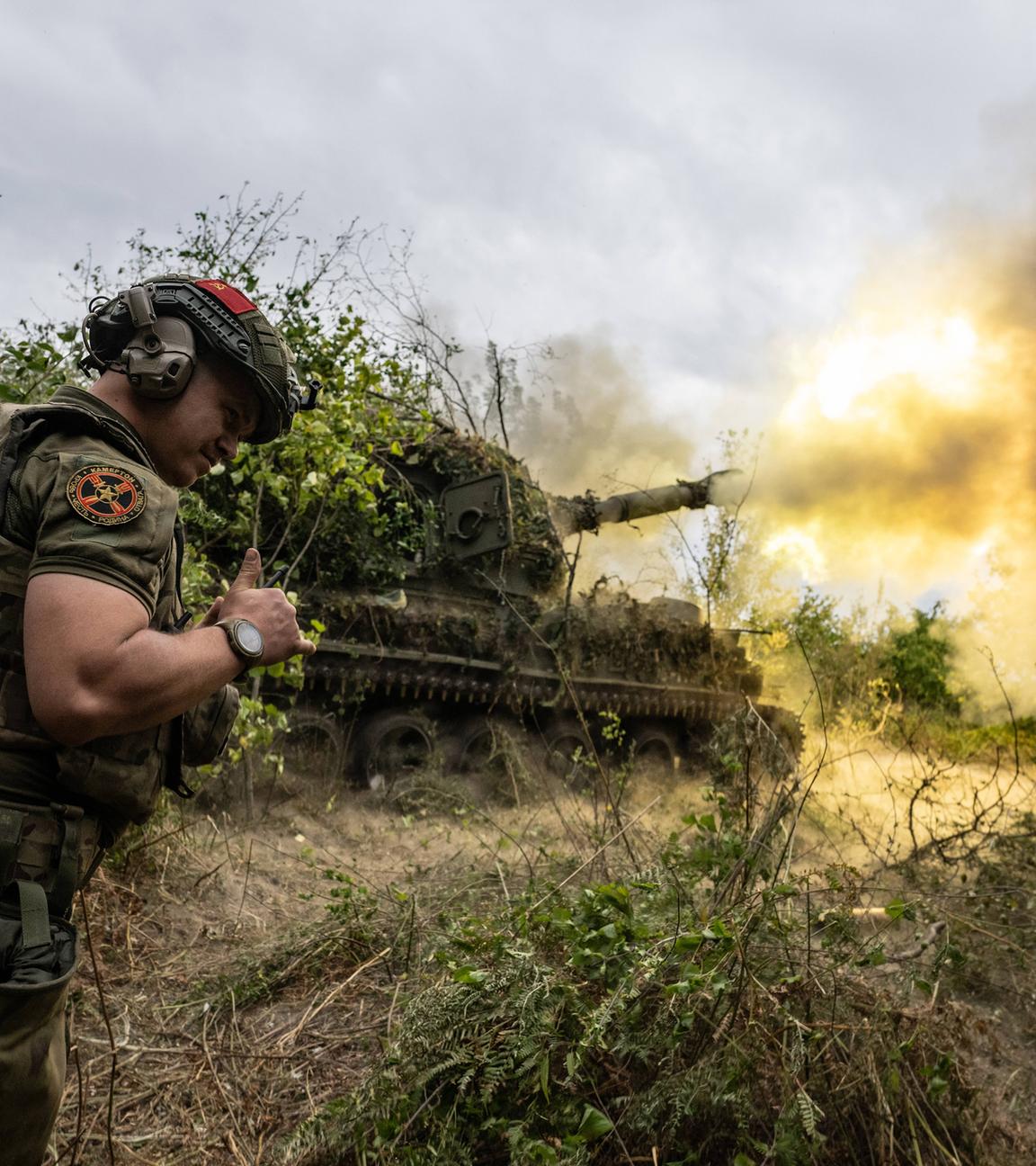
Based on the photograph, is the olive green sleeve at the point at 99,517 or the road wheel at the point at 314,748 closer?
the olive green sleeve at the point at 99,517

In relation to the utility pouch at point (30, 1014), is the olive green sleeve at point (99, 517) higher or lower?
higher

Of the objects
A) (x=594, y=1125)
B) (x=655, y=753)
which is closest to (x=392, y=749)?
(x=655, y=753)

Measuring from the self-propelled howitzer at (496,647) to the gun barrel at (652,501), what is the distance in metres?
0.03

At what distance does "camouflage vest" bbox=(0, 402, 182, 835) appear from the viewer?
73.3 inches

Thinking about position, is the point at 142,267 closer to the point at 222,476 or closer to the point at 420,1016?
the point at 222,476

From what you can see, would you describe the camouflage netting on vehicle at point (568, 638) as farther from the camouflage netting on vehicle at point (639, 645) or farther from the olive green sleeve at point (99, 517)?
the olive green sleeve at point (99, 517)

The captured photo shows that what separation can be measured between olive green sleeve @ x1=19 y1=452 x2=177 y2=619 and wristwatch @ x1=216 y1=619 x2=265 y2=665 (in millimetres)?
147

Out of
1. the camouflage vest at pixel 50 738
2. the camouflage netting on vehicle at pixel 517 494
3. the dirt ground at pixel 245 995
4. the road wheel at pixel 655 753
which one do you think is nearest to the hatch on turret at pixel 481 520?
the camouflage netting on vehicle at pixel 517 494

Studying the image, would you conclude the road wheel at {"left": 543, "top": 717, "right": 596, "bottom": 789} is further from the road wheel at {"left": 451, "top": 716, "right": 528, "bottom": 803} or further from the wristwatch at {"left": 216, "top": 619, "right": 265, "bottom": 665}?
the wristwatch at {"left": 216, "top": 619, "right": 265, "bottom": 665}

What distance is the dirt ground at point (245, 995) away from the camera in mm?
3168

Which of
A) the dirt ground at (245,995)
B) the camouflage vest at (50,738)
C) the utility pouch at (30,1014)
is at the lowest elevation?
the dirt ground at (245,995)

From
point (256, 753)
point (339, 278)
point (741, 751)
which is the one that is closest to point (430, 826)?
point (256, 753)

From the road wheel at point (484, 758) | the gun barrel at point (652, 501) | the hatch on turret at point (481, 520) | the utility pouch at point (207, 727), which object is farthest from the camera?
the gun barrel at point (652, 501)

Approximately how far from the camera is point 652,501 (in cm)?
1435
